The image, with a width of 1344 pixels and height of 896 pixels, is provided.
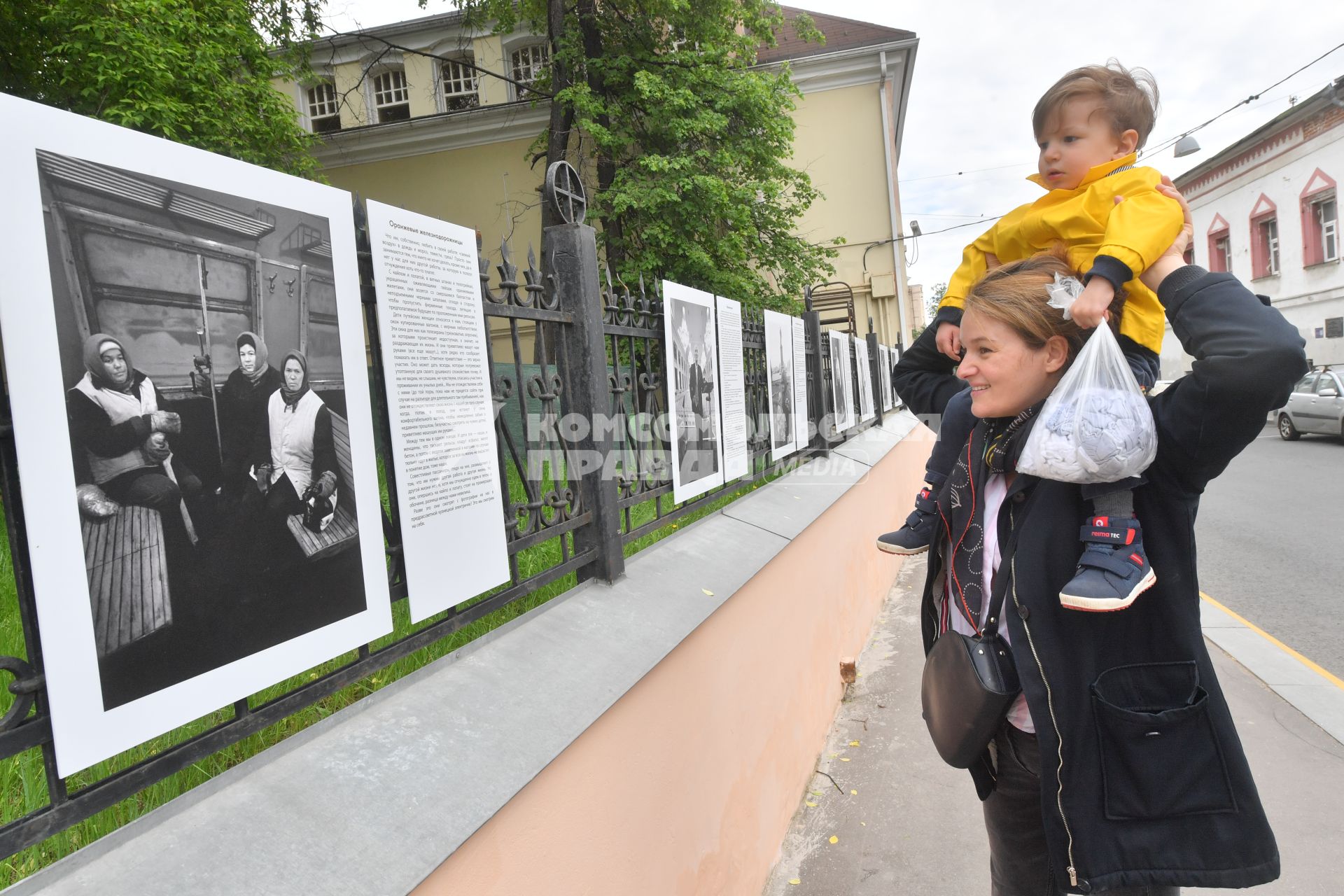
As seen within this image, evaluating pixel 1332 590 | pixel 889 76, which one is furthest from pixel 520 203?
pixel 1332 590

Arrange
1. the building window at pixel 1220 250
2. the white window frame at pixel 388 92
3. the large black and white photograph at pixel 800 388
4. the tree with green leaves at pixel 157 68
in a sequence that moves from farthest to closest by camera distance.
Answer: the building window at pixel 1220 250, the white window frame at pixel 388 92, the tree with green leaves at pixel 157 68, the large black and white photograph at pixel 800 388

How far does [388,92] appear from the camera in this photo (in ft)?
71.6

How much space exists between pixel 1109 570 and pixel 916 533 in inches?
37.6

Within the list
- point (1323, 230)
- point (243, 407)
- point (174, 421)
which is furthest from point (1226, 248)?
point (174, 421)

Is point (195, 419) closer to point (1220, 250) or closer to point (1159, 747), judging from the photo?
point (1159, 747)

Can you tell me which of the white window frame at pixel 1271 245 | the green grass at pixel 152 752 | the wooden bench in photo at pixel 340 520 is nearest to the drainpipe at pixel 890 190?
the white window frame at pixel 1271 245

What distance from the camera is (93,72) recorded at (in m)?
9.26

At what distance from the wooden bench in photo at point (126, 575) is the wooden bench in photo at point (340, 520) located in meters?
0.30

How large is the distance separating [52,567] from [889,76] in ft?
72.6

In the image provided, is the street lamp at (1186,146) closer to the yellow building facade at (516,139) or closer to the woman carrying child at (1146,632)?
the yellow building facade at (516,139)

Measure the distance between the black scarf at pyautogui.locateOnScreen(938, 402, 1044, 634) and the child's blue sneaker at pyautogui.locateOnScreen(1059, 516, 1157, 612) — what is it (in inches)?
9.5

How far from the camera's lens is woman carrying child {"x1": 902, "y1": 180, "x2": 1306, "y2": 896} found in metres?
1.41

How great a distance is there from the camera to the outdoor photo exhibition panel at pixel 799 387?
5.55 m

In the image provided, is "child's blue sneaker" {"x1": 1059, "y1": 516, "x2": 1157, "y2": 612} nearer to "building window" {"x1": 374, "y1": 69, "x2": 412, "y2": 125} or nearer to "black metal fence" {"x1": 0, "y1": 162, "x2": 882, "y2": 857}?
"black metal fence" {"x1": 0, "y1": 162, "x2": 882, "y2": 857}
